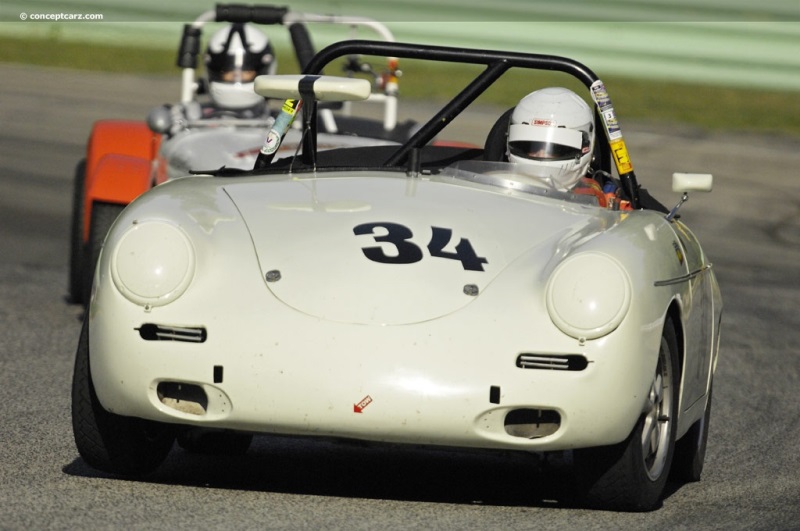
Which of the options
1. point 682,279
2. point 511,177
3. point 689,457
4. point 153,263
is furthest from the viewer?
point 511,177

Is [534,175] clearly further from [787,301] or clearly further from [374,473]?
[787,301]

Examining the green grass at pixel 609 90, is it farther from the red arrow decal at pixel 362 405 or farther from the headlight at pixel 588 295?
the red arrow decal at pixel 362 405

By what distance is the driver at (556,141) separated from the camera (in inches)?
235

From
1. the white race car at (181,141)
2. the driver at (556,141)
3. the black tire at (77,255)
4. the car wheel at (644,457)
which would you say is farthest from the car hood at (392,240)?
the black tire at (77,255)

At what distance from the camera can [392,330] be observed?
4488 millimetres

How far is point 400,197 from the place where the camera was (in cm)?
516

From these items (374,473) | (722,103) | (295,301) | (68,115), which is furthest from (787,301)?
(722,103)

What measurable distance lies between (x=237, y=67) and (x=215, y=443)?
5399 mm

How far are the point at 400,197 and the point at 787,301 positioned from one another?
5.27m

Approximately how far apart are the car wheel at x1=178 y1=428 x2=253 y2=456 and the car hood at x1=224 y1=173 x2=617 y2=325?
0.75 meters

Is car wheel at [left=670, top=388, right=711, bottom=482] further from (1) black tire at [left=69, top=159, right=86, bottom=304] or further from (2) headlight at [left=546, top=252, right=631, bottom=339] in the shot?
(1) black tire at [left=69, top=159, right=86, bottom=304]

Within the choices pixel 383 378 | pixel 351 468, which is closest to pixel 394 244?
pixel 383 378

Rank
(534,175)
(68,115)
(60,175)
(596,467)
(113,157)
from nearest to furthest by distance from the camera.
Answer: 1. (596,467)
2. (534,175)
3. (113,157)
4. (60,175)
5. (68,115)

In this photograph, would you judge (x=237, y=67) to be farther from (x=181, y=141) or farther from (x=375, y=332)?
(x=375, y=332)
